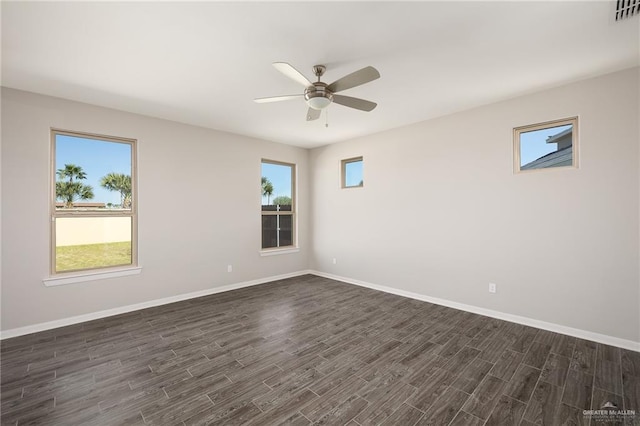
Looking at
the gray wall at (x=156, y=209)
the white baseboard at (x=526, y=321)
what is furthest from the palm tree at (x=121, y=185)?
the white baseboard at (x=526, y=321)

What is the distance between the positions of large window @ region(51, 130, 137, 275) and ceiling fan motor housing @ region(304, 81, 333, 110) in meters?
2.98

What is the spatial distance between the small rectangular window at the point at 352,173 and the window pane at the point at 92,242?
A: 377cm

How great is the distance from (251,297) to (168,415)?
8.64 feet

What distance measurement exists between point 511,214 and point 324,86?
2823 millimetres

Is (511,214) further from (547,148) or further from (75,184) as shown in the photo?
(75,184)

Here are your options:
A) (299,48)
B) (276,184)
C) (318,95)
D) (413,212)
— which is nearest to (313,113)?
(318,95)

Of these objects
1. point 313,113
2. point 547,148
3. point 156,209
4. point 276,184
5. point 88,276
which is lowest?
point 88,276

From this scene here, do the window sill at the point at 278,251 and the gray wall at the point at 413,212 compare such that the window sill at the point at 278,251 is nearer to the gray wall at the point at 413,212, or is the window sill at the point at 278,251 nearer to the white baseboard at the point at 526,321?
the gray wall at the point at 413,212

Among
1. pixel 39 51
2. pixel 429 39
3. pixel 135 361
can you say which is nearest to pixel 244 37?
pixel 429 39

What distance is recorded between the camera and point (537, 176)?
3338 millimetres

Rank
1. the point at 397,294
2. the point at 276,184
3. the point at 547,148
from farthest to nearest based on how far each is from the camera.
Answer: the point at 276,184, the point at 397,294, the point at 547,148

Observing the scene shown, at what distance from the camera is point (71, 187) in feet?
11.9

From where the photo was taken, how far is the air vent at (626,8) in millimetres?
1943

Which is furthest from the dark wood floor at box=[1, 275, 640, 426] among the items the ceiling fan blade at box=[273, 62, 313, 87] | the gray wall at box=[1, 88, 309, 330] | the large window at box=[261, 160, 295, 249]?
the ceiling fan blade at box=[273, 62, 313, 87]
